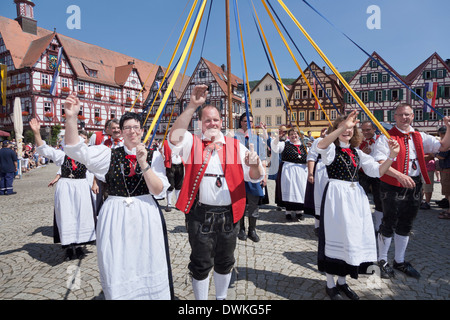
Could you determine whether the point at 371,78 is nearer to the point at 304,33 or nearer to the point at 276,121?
the point at 276,121

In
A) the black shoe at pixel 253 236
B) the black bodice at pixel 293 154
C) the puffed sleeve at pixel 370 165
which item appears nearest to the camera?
the puffed sleeve at pixel 370 165

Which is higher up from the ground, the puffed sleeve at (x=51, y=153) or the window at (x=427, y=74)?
the window at (x=427, y=74)

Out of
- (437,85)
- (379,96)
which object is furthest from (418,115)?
(379,96)

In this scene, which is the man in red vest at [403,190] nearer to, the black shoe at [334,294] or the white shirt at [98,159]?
the black shoe at [334,294]

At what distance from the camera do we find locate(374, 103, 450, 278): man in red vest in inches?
152

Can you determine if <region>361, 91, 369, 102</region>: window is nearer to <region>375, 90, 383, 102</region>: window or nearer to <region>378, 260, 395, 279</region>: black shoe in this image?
<region>375, 90, 383, 102</region>: window

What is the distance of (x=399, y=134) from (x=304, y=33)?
6.65 feet

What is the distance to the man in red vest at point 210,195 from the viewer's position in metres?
2.67

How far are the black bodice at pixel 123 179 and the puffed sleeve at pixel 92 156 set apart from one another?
0.05m

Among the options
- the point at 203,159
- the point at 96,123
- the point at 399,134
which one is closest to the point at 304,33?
the point at 203,159

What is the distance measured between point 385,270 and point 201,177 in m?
2.89

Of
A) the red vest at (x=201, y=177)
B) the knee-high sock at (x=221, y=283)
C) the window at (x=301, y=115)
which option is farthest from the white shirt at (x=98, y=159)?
the window at (x=301, y=115)

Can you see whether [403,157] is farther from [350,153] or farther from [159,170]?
[159,170]

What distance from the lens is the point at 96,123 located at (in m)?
36.0
